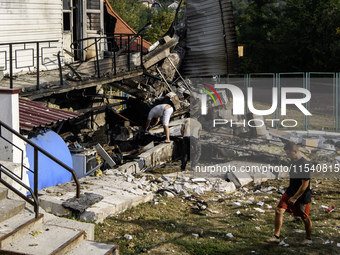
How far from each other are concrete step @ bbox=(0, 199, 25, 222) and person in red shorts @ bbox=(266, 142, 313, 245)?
3.68 metres

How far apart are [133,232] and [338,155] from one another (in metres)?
9.24

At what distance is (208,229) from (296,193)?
161 centimetres

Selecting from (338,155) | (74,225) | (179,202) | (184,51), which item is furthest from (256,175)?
(184,51)

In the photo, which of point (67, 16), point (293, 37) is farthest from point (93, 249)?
point (293, 37)

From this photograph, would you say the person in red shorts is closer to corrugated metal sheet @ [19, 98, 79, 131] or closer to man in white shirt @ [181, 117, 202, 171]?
corrugated metal sheet @ [19, 98, 79, 131]

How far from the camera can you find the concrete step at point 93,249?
550 cm

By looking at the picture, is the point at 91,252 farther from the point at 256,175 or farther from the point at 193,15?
the point at 193,15

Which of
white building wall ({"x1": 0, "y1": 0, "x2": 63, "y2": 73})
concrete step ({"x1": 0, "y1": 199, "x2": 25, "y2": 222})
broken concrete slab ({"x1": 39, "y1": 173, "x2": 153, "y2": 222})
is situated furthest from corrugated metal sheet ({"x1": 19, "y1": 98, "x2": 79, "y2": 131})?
white building wall ({"x1": 0, "y1": 0, "x2": 63, "y2": 73})

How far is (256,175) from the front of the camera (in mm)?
11445

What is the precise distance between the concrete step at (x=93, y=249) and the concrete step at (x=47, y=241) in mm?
62

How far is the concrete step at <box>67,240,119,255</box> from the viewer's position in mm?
5496

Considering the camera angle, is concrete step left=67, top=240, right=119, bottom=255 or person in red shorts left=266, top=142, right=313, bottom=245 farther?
person in red shorts left=266, top=142, right=313, bottom=245

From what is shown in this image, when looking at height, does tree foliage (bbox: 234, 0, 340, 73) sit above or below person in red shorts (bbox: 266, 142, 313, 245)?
above

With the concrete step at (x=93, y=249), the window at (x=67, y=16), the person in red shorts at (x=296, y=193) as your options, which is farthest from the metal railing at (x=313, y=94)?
the concrete step at (x=93, y=249)
